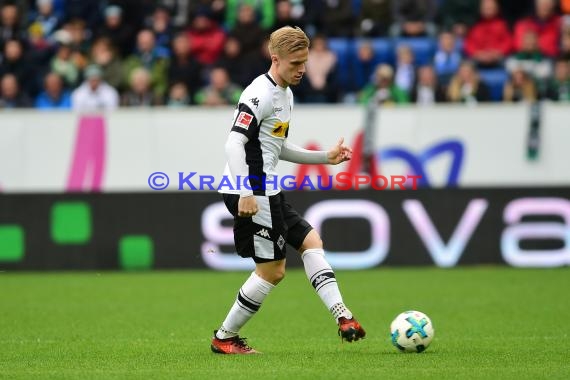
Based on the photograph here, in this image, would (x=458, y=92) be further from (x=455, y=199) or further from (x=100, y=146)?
(x=100, y=146)

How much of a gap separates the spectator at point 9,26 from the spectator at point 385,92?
6838 millimetres

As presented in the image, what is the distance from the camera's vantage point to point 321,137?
16359mm

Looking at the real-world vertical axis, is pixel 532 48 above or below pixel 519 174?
above

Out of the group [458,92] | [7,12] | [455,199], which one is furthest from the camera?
[7,12]

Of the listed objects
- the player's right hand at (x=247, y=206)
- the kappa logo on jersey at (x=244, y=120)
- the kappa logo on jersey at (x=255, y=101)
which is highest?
the kappa logo on jersey at (x=255, y=101)

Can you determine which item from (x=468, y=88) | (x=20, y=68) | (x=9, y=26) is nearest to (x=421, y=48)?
(x=468, y=88)

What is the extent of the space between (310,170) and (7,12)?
7.35 meters

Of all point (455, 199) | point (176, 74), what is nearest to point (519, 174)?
point (455, 199)

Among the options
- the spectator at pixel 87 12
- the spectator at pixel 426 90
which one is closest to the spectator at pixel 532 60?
the spectator at pixel 426 90

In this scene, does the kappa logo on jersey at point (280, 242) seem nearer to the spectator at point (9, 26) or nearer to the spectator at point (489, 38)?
the spectator at point (489, 38)

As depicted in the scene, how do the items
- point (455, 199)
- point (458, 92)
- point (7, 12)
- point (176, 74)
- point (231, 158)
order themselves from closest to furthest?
1. point (231, 158)
2. point (455, 199)
3. point (458, 92)
4. point (176, 74)
5. point (7, 12)

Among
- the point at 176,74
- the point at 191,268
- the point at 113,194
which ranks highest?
the point at 176,74

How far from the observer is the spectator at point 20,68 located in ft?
62.6

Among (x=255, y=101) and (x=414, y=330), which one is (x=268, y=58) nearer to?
(x=255, y=101)
